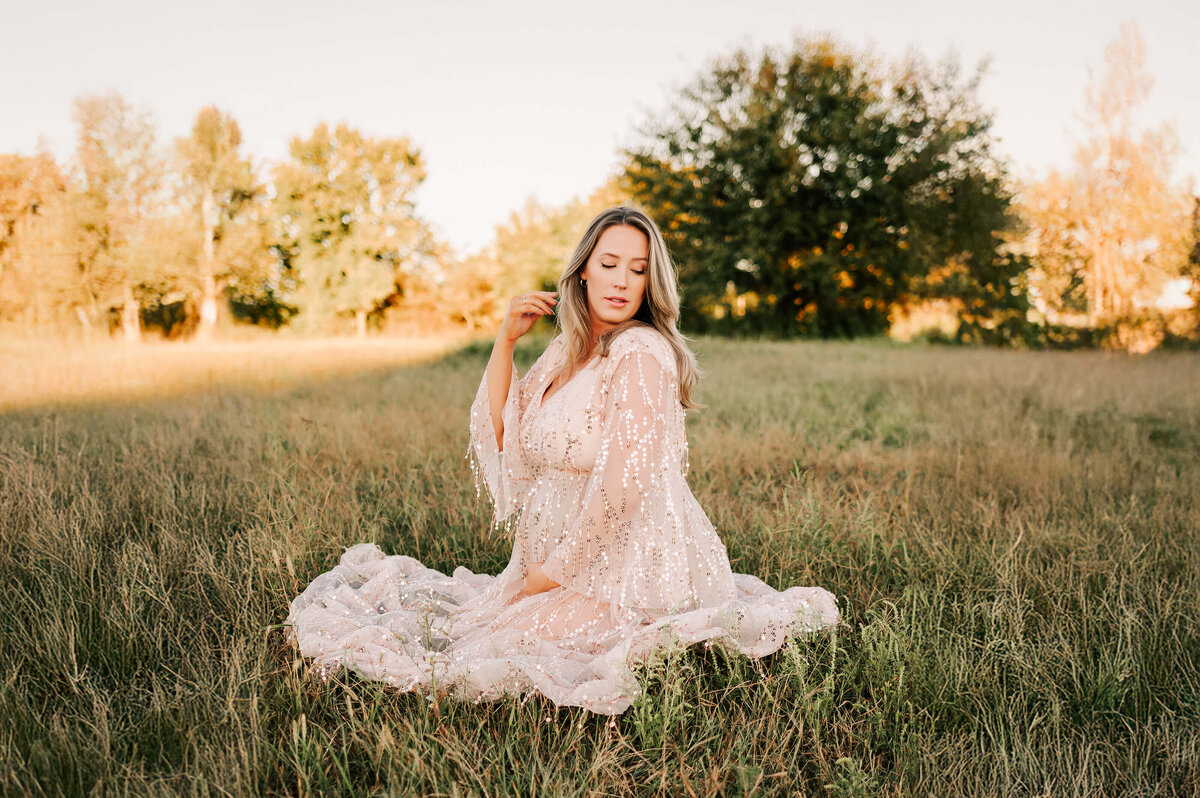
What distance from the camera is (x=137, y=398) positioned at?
25.4ft

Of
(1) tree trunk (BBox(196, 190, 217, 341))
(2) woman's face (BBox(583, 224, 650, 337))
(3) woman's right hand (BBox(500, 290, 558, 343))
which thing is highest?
(1) tree trunk (BBox(196, 190, 217, 341))

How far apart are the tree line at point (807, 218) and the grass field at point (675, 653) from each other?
13.6 meters

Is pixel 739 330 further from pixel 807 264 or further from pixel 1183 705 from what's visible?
pixel 1183 705

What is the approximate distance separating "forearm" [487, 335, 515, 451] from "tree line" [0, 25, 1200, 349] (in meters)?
15.5

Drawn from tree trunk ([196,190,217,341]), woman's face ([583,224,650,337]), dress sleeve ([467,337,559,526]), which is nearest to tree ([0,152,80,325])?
tree trunk ([196,190,217,341])

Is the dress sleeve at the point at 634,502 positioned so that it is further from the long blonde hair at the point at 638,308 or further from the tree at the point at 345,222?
the tree at the point at 345,222

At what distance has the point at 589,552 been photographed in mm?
2428

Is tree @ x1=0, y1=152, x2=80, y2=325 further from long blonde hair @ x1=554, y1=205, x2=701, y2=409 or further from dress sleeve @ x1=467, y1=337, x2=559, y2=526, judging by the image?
long blonde hair @ x1=554, y1=205, x2=701, y2=409

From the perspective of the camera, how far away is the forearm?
9.54 ft

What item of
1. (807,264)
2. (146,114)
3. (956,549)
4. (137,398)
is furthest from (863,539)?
(146,114)

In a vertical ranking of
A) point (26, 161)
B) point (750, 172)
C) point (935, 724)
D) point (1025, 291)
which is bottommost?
point (935, 724)

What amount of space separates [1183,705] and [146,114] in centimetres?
2718

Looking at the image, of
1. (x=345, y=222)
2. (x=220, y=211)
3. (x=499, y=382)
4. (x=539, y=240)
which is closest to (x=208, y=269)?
(x=220, y=211)

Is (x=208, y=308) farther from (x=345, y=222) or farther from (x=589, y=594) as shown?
(x=589, y=594)
